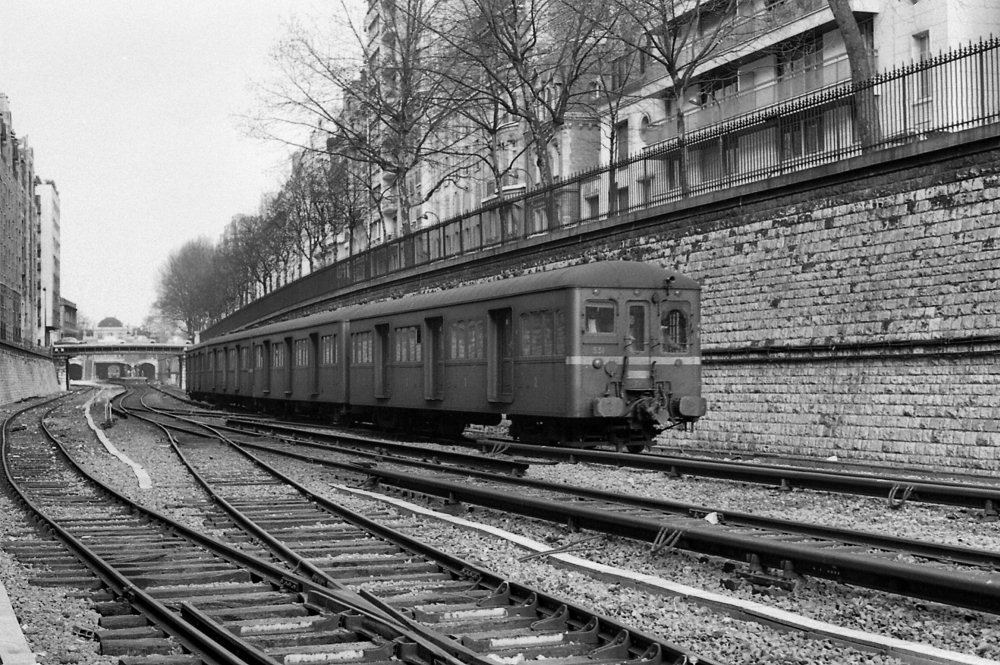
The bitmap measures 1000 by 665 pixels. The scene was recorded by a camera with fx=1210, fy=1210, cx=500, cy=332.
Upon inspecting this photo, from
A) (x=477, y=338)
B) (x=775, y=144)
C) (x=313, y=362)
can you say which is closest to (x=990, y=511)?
(x=477, y=338)

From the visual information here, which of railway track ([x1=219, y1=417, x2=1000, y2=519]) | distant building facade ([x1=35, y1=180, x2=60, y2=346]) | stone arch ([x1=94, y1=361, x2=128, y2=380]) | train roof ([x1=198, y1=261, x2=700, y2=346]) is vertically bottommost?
railway track ([x1=219, y1=417, x2=1000, y2=519])

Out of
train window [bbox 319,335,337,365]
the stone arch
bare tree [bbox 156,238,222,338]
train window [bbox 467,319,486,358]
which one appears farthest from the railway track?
the stone arch

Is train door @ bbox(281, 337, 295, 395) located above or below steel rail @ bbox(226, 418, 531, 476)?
above

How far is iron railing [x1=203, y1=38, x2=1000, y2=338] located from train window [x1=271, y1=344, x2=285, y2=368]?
19.6 ft

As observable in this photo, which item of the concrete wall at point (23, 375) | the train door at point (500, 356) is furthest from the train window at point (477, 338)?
the concrete wall at point (23, 375)

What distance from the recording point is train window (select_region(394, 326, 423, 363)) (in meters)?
22.1

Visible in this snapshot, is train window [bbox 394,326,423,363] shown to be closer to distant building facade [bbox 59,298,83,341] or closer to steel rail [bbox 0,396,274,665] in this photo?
steel rail [bbox 0,396,274,665]

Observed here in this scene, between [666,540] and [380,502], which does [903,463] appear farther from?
[666,540]

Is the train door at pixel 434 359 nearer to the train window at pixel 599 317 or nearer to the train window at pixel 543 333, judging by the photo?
the train window at pixel 543 333

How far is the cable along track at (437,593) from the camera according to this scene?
616cm

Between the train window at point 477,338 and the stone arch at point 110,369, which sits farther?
the stone arch at point 110,369

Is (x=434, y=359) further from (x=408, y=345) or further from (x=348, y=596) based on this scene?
(x=348, y=596)

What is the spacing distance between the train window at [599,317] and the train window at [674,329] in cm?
92

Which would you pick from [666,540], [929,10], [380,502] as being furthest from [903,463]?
[929,10]
